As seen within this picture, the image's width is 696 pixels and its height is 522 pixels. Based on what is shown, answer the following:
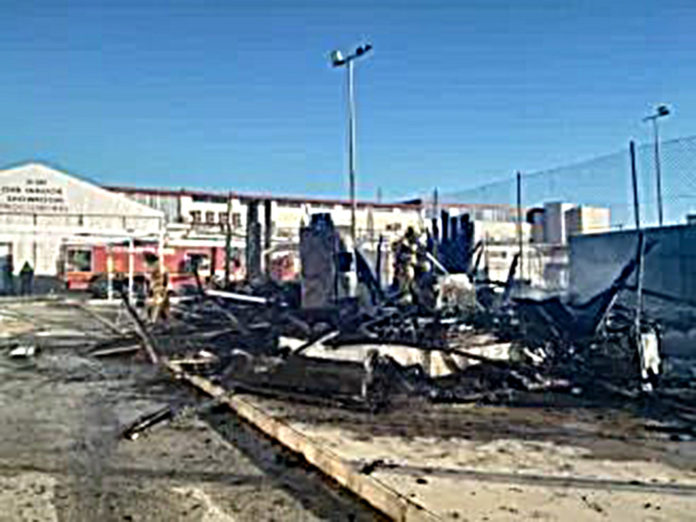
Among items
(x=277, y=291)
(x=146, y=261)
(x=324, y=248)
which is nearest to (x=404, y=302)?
(x=324, y=248)

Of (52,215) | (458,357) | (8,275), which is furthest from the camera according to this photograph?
(52,215)

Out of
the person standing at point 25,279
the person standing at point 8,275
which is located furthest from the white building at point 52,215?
the person standing at point 25,279

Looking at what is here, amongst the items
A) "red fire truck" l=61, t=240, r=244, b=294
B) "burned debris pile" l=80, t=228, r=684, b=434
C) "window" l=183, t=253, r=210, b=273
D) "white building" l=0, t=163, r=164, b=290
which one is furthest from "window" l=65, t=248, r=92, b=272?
"burned debris pile" l=80, t=228, r=684, b=434

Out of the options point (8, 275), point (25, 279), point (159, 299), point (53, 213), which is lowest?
point (159, 299)

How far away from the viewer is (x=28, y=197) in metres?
42.8

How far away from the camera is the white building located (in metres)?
38.8

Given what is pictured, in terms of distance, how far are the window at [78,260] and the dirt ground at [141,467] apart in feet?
98.6

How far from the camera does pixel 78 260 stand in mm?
38656

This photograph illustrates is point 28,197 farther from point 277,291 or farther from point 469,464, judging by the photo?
point 469,464

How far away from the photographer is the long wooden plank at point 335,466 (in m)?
4.55

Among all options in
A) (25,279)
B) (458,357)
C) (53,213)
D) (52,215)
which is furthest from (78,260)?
(458,357)

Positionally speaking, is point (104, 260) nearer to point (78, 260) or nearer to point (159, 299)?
point (78, 260)

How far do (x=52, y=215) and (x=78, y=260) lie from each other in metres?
4.49

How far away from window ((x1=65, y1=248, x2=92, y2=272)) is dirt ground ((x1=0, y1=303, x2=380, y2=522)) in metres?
30.1
